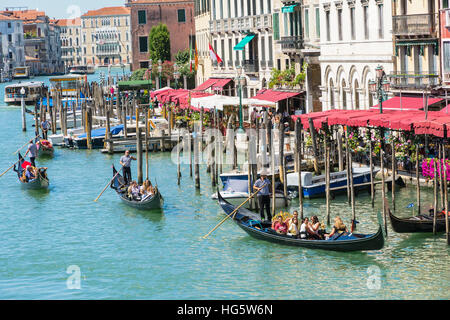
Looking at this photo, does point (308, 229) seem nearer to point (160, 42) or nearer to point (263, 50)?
point (263, 50)

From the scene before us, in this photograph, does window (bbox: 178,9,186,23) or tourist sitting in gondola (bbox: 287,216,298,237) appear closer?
tourist sitting in gondola (bbox: 287,216,298,237)

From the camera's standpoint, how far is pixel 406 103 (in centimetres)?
2964

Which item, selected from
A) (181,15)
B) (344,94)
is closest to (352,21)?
(344,94)

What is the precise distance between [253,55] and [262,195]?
25903mm

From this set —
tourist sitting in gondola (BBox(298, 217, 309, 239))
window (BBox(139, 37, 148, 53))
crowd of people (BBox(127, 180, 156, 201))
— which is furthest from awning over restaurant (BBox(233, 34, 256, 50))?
window (BBox(139, 37, 148, 53))

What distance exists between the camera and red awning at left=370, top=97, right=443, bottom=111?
28.6m

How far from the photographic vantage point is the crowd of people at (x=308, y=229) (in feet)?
66.0

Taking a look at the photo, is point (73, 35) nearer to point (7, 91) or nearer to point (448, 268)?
point (7, 91)

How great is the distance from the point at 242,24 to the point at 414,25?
2054 cm

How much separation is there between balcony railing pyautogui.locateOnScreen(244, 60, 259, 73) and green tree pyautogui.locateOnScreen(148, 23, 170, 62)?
26430mm

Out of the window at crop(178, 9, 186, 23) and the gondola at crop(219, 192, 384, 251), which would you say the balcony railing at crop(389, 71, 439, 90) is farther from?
the window at crop(178, 9, 186, 23)

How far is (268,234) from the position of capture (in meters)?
21.2

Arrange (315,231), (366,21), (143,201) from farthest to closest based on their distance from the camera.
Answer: (366,21)
(143,201)
(315,231)

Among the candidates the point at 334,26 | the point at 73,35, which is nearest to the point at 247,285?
the point at 334,26
